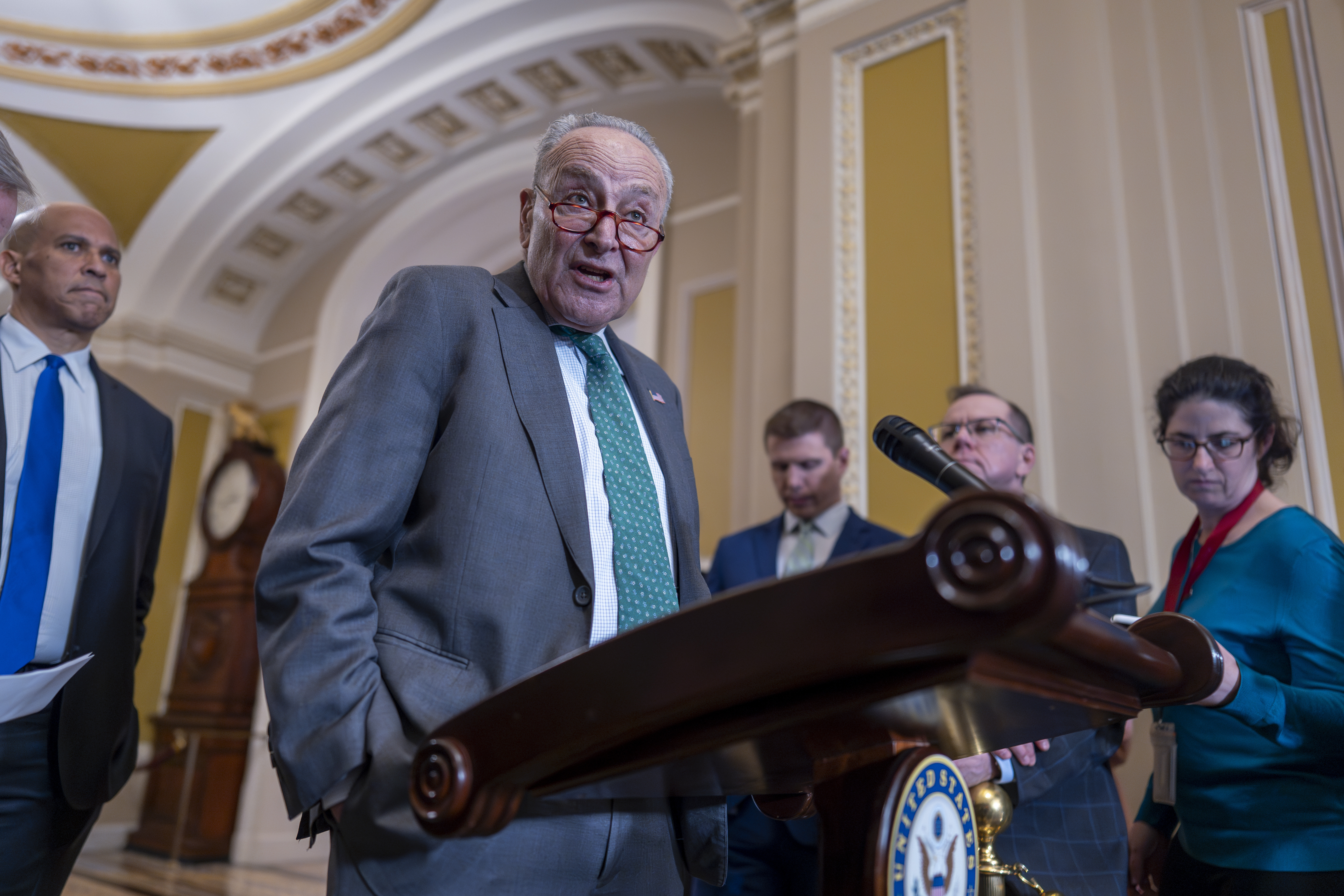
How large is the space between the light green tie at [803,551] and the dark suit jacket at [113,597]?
1.48 meters

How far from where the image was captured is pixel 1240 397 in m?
1.75

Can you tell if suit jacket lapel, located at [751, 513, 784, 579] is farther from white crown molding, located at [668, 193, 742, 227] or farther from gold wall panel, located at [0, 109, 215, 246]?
gold wall panel, located at [0, 109, 215, 246]

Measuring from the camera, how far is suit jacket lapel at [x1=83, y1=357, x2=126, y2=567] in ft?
5.92

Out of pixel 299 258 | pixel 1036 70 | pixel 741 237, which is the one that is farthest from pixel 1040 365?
pixel 299 258

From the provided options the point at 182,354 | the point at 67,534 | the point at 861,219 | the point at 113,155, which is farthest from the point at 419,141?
the point at 67,534

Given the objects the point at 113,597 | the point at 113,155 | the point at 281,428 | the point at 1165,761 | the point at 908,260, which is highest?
the point at 113,155

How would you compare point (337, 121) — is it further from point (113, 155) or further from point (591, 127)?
point (591, 127)

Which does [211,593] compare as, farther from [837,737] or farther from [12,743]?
[837,737]

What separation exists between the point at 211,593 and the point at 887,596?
21.5 feet

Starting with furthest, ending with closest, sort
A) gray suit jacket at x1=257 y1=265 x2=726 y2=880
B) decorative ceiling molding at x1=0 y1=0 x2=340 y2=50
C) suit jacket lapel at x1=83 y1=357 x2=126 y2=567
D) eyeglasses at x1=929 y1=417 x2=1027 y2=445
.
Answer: decorative ceiling molding at x1=0 y1=0 x2=340 y2=50 < eyeglasses at x1=929 y1=417 x2=1027 y2=445 < suit jacket lapel at x1=83 y1=357 x2=126 y2=567 < gray suit jacket at x1=257 y1=265 x2=726 y2=880

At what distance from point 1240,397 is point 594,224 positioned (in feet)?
4.28

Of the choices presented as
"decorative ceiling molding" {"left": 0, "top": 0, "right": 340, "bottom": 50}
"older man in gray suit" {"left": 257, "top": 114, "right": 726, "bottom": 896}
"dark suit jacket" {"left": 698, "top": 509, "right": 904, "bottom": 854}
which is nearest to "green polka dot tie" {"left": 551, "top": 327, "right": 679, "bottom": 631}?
"older man in gray suit" {"left": 257, "top": 114, "right": 726, "bottom": 896}

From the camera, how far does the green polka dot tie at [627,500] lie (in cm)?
99

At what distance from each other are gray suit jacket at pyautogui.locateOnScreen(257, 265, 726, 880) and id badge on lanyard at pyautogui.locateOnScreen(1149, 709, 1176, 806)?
3.35ft
